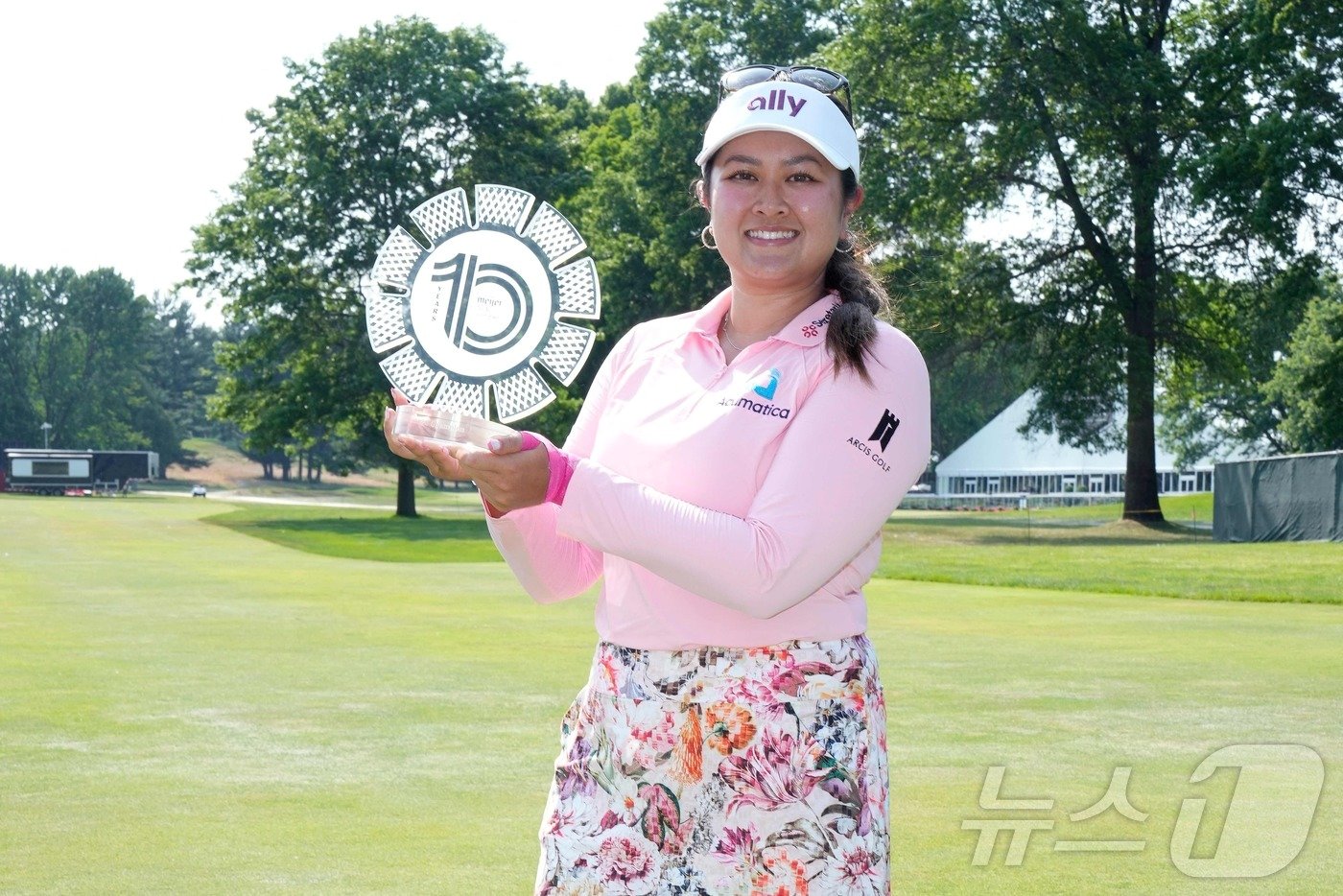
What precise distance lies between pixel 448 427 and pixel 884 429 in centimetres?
74

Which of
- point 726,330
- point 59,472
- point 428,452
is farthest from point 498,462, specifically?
point 59,472

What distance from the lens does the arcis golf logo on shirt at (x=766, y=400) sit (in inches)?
108

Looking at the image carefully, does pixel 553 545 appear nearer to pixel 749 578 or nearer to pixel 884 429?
pixel 749 578

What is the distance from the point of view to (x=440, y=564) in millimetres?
26078

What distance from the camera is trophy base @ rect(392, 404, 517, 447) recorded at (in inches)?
102

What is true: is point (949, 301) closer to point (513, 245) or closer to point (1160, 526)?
point (1160, 526)

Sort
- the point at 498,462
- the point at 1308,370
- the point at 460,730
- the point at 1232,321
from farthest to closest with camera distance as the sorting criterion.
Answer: the point at 1308,370 → the point at 1232,321 → the point at 460,730 → the point at 498,462

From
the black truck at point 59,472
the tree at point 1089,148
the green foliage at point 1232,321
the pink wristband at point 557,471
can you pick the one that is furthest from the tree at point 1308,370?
the black truck at point 59,472

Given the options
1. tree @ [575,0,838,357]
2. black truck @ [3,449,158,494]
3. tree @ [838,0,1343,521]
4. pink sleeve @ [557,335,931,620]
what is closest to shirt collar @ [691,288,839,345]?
pink sleeve @ [557,335,931,620]

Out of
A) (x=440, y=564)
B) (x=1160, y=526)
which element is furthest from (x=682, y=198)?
(x=440, y=564)

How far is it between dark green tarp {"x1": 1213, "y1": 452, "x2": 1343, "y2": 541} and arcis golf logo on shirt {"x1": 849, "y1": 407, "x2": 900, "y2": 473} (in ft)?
107

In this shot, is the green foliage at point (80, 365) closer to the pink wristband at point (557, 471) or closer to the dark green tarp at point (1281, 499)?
the dark green tarp at point (1281, 499)

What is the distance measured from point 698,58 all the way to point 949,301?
15493 millimetres

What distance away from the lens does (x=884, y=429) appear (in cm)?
270
